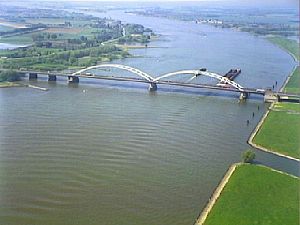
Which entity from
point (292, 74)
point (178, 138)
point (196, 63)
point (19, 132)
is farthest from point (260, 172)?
point (196, 63)

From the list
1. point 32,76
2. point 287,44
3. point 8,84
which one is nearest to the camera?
point 8,84

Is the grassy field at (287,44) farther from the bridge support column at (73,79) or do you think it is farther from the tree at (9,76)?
the tree at (9,76)

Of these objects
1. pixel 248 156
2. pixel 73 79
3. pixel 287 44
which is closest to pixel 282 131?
pixel 248 156

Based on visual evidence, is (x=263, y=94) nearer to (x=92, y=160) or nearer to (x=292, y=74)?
(x=292, y=74)

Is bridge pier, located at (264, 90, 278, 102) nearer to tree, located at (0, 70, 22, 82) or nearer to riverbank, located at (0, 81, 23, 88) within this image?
riverbank, located at (0, 81, 23, 88)

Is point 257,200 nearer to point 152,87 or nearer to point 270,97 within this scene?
point 270,97

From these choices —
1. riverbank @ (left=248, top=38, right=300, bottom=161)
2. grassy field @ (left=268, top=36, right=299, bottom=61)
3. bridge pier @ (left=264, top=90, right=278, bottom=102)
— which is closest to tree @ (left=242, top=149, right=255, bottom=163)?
riverbank @ (left=248, top=38, right=300, bottom=161)
